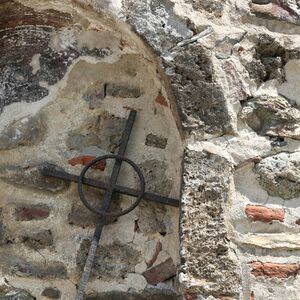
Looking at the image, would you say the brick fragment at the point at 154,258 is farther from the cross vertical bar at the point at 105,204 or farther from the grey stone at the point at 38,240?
the grey stone at the point at 38,240

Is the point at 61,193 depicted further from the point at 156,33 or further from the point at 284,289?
the point at 284,289

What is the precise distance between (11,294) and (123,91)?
86 cm

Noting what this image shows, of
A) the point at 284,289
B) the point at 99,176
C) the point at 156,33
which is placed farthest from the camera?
the point at 99,176

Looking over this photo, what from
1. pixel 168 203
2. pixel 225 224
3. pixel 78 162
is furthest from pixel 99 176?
pixel 225 224

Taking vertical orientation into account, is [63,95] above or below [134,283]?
above

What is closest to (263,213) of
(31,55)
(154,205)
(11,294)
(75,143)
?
(154,205)

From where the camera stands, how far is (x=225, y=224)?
2.51 m

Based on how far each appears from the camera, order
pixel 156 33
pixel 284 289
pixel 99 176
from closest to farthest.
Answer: pixel 284 289
pixel 156 33
pixel 99 176

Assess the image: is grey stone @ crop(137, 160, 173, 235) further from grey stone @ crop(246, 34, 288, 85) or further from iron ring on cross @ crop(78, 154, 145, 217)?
grey stone @ crop(246, 34, 288, 85)

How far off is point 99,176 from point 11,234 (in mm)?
386

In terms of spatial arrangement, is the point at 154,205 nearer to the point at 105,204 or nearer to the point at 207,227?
the point at 105,204

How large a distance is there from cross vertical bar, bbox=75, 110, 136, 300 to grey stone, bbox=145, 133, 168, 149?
9 cm

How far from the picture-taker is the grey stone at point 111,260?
274 cm

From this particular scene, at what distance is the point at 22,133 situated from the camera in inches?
111
